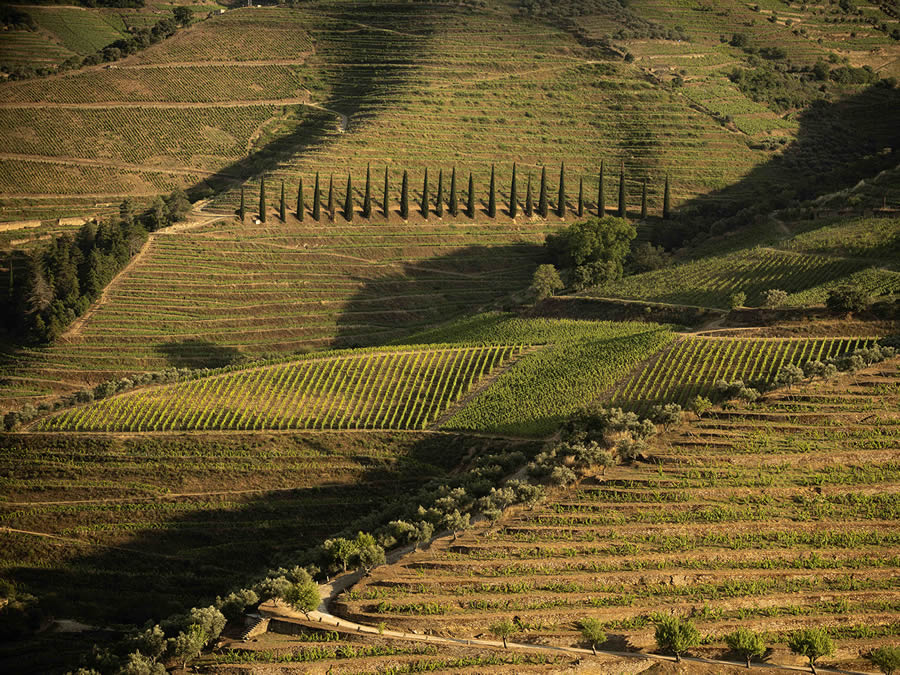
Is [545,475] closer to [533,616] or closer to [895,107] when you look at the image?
[533,616]

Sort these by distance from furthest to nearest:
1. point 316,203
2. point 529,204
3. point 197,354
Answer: point 529,204, point 316,203, point 197,354

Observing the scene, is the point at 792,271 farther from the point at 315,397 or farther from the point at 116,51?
the point at 116,51

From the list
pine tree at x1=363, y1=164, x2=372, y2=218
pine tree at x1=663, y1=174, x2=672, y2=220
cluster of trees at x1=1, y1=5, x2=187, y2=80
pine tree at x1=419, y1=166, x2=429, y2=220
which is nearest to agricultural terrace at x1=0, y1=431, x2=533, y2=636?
pine tree at x1=363, y1=164, x2=372, y2=218

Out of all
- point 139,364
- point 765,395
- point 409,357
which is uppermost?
point 765,395

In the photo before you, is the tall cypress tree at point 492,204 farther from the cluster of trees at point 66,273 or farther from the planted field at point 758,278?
the cluster of trees at point 66,273

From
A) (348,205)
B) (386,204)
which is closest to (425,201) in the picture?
(386,204)

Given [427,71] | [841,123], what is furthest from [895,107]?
[427,71]
